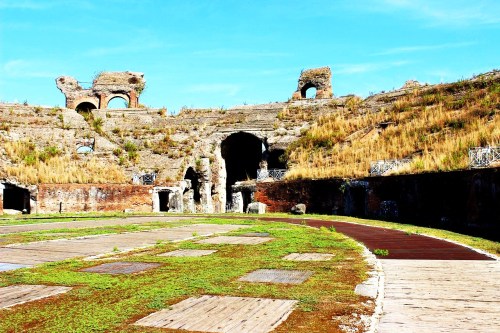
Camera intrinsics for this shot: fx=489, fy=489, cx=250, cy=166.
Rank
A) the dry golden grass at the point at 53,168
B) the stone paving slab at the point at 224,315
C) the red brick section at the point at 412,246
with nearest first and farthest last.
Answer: the stone paving slab at the point at 224,315
the red brick section at the point at 412,246
the dry golden grass at the point at 53,168

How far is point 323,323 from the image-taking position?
15.7ft

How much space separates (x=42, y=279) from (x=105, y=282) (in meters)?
1.01

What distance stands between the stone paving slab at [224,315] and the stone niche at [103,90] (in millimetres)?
43482

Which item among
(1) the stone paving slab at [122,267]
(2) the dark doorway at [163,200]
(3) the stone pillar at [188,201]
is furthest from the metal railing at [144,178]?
(1) the stone paving slab at [122,267]

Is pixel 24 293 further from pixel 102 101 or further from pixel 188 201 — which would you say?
pixel 102 101

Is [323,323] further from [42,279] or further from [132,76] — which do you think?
[132,76]

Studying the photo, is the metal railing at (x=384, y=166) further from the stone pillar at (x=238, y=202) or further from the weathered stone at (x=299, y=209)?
the stone pillar at (x=238, y=202)

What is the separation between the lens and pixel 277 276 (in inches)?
282

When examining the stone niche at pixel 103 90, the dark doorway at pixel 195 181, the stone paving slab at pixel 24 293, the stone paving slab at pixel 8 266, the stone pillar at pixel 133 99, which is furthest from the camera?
the stone pillar at pixel 133 99

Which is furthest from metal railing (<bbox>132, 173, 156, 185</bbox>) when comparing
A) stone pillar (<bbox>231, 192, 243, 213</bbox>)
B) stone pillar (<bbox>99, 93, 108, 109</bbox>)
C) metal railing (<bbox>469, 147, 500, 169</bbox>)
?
metal railing (<bbox>469, 147, 500, 169</bbox>)

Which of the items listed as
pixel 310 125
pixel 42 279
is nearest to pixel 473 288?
pixel 42 279

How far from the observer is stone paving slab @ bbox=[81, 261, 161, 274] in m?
7.75

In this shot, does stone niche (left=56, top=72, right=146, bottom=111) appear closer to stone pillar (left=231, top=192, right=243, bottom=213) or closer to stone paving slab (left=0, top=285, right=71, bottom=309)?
stone pillar (left=231, top=192, right=243, bottom=213)

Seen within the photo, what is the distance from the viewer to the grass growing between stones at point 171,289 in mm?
4836
